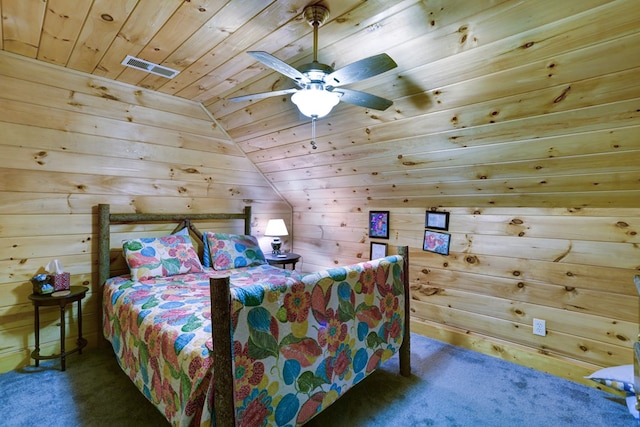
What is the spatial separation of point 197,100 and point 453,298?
309cm

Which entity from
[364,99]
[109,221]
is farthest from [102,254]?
[364,99]

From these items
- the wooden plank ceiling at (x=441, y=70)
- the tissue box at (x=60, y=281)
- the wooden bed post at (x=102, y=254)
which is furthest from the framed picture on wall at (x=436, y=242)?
the tissue box at (x=60, y=281)

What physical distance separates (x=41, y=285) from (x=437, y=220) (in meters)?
3.23

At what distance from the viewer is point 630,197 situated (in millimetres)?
2088

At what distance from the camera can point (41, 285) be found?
→ 7.69 feet

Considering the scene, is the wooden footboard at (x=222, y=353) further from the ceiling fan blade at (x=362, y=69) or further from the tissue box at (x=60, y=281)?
the tissue box at (x=60, y=281)

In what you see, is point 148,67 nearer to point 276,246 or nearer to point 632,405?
point 276,246

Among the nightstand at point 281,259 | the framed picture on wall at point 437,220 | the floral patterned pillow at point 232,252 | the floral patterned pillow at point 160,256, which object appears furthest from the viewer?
the nightstand at point 281,259

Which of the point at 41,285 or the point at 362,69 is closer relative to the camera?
the point at 362,69

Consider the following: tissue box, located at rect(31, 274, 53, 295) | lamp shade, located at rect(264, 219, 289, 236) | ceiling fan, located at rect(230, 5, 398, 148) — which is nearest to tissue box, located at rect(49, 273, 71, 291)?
tissue box, located at rect(31, 274, 53, 295)

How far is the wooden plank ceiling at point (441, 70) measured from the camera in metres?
1.54

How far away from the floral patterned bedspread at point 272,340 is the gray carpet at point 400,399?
236 mm

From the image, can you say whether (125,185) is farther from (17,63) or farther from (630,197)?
(630,197)

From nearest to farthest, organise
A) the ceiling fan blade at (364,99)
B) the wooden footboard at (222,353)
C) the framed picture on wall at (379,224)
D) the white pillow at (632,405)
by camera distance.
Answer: the wooden footboard at (222,353), the ceiling fan blade at (364,99), the white pillow at (632,405), the framed picture on wall at (379,224)
